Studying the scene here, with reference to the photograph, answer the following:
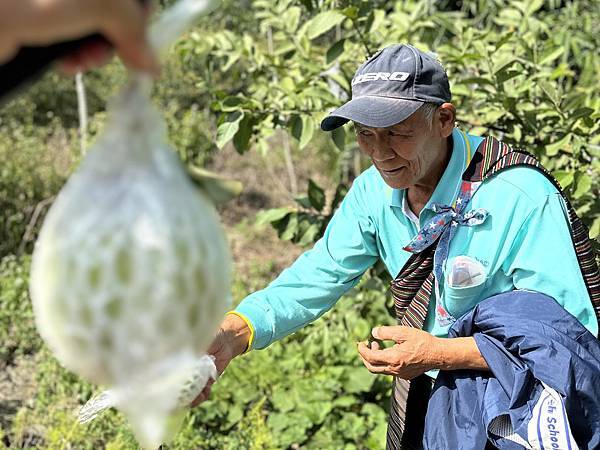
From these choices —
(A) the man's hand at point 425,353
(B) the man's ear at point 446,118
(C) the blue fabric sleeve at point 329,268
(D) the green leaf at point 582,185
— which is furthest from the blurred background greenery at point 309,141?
(A) the man's hand at point 425,353

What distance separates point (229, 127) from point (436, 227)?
82 cm

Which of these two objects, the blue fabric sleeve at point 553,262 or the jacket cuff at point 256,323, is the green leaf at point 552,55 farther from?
the jacket cuff at point 256,323

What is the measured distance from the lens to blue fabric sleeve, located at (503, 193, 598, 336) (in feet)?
5.03

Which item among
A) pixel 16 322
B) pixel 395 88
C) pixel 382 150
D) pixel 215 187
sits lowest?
pixel 16 322

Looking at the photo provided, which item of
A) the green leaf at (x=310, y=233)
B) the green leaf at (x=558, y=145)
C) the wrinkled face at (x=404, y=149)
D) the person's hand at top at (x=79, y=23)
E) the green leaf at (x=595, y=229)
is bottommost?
the green leaf at (x=310, y=233)

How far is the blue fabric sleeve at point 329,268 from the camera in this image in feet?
5.83

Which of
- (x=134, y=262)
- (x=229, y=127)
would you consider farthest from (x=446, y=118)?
(x=134, y=262)

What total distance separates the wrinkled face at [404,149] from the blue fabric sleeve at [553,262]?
24cm

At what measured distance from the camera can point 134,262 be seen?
24.9 inches

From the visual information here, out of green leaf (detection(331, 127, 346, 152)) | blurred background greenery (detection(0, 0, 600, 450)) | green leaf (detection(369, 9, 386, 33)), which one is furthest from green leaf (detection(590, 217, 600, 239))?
green leaf (detection(369, 9, 386, 33))

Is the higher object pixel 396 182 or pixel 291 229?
pixel 396 182

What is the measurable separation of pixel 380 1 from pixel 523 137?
0.88 m

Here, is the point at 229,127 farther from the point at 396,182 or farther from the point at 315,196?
the point at 396,182

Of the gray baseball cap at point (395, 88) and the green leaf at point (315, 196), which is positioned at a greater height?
the gray baseball cap at point (395, 88)
